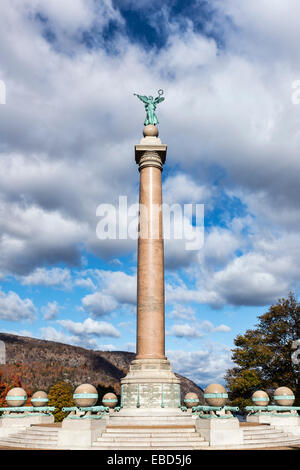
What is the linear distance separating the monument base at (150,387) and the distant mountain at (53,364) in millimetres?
100338

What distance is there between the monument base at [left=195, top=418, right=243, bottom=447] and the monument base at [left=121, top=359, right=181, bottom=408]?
835cm

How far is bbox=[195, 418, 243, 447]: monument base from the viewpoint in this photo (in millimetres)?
21031

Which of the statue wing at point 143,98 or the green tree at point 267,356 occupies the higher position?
the statue wing at point 143,98

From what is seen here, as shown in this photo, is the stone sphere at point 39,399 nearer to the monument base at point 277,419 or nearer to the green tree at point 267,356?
the monument base at point 277,419

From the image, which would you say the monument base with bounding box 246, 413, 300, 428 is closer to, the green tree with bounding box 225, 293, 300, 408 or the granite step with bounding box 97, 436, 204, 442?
the granite step with bounding box 97, 436, 204, 442

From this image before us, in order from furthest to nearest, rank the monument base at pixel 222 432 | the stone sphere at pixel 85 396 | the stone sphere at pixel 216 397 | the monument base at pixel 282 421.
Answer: the monument base at pixel 282 421
the stone sphere at pixel 216 397
the stone sphere at pixel 85 396
the monument base at pixel 222 432

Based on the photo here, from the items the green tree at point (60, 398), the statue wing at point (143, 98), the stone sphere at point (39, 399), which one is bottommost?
the green tree at point (60, 398)

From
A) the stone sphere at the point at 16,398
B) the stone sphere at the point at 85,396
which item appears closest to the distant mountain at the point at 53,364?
the stone sphere at the point at 16,398

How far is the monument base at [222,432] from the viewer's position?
21031 millimetres

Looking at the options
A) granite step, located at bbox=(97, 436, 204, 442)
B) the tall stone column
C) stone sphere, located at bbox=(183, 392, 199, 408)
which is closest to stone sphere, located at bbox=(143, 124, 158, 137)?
the tall stone column
